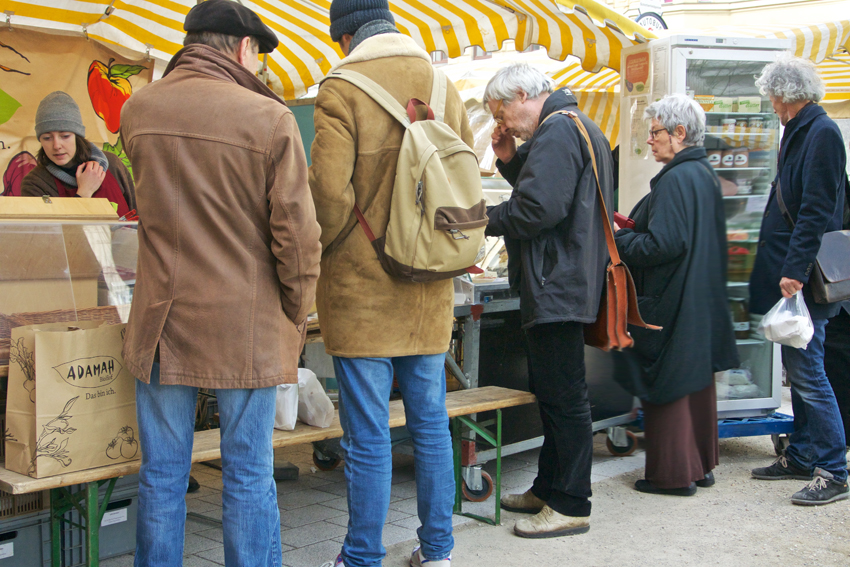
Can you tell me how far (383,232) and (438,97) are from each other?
1.36 feet

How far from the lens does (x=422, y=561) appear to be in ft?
7.87

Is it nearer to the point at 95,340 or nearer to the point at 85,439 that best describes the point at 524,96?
the point at 95,340

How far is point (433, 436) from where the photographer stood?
2.30 metres

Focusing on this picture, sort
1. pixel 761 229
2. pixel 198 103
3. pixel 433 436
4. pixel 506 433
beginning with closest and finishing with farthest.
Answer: pixel 761 229 < pixel 198 103 < pixel 433 436 < pixel 506 433

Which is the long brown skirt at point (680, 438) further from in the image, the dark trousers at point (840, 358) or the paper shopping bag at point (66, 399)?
the dark trousers at point (840, 358)

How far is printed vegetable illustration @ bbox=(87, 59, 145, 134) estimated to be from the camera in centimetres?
460

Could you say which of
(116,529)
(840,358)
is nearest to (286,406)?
(116,529)

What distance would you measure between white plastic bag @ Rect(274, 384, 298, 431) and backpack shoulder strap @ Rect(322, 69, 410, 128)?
980mm

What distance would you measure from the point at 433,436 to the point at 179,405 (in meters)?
0.80

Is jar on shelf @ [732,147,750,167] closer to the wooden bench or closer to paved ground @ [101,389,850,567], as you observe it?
the wooden bench

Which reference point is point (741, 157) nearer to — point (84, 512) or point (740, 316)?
point (740, 316)

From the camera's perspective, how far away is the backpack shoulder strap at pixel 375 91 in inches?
78.7

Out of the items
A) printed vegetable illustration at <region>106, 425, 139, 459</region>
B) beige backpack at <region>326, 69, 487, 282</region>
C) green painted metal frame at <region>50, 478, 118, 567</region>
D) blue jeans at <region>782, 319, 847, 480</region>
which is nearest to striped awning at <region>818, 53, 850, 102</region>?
blue jeans at <region>782, 319, 847, 480</region>

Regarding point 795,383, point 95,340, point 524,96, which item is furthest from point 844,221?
point 95,340
